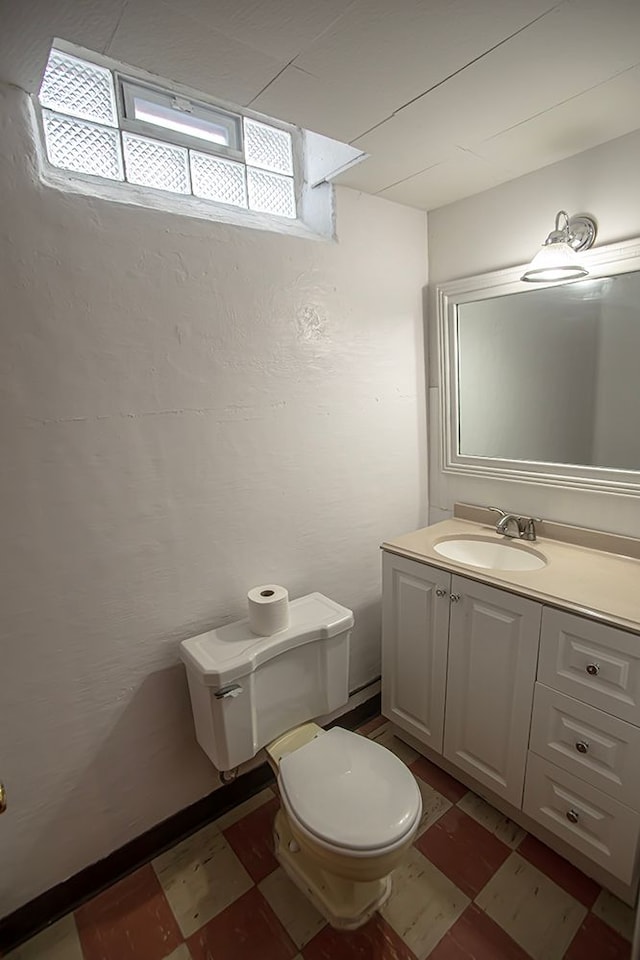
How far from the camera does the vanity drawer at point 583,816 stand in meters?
1.19

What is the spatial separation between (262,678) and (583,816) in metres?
0.98

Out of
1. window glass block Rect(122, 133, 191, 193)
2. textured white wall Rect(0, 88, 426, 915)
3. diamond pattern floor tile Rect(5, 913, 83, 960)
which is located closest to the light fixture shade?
textured white wall Rect(0, 88, 426, 915)

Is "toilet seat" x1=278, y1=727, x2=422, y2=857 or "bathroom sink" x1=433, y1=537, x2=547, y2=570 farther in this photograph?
"bathroom sink" x1=433, y1=537, x2=547, y2=570

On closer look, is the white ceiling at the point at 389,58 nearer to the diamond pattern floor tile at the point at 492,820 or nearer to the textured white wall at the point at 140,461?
the textured white wall at the point at 140,461

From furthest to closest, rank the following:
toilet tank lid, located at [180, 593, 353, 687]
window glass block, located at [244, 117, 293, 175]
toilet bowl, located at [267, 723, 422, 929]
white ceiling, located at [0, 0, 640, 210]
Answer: window glass block, located at [244, 117, 293, 175] < toilet tank lid, located at [180, 593, 353, 687] < toilet bowl, located at [267, 723, 422, 929] < white ceiling, located at [0, 0, 640, 210]

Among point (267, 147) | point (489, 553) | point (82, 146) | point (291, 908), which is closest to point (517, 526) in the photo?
point (489, 553)

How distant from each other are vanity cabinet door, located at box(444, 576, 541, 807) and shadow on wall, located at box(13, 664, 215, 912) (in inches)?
35.1

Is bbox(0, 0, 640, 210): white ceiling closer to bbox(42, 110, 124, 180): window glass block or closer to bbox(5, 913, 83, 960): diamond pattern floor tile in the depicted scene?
bbox(42, 110, 124, 180): window glass block

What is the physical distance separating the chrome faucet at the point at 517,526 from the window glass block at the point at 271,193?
138 centimetres

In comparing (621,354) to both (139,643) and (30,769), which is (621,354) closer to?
(139,643)

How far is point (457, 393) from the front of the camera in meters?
1.92

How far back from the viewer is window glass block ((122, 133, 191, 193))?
1.28m

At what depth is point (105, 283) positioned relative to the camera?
1162mm

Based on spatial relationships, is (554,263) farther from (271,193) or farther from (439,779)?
(439,779)
